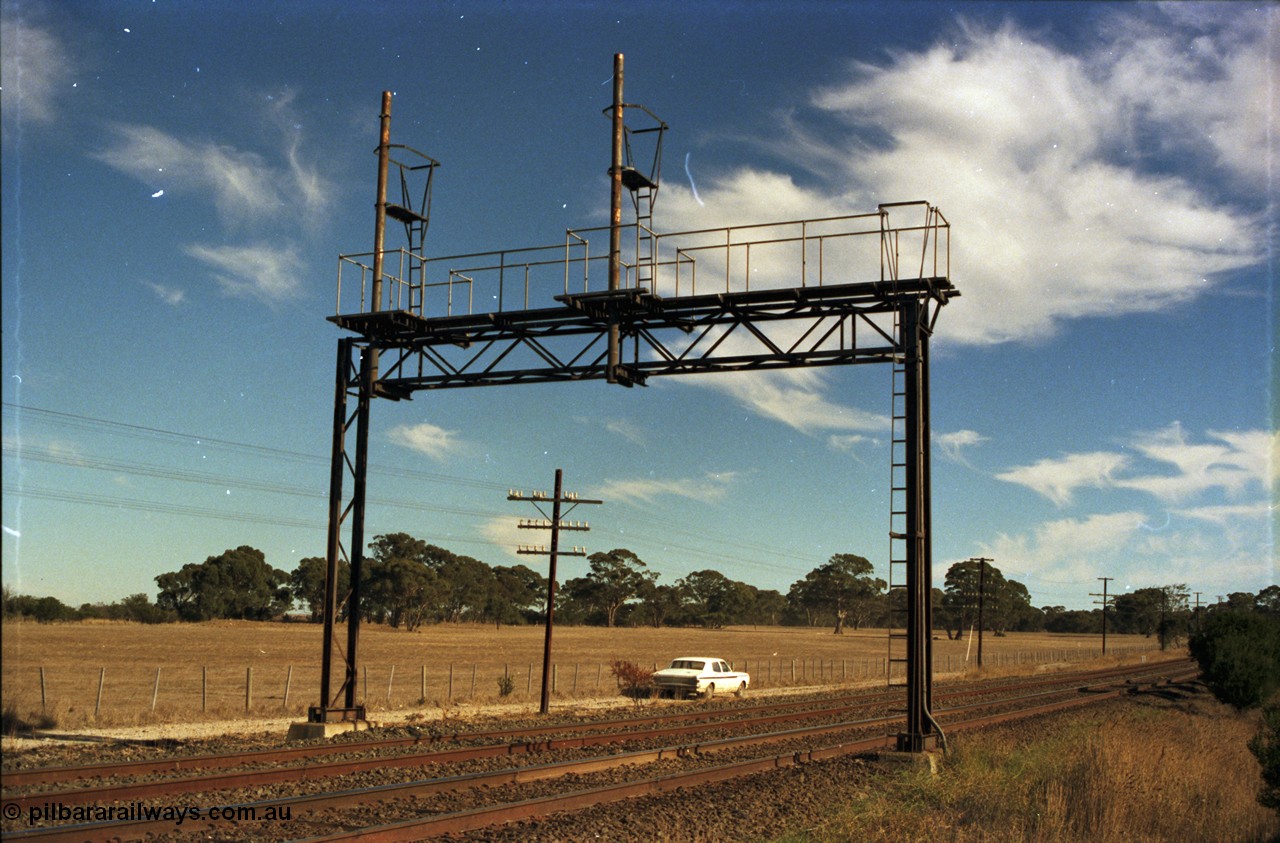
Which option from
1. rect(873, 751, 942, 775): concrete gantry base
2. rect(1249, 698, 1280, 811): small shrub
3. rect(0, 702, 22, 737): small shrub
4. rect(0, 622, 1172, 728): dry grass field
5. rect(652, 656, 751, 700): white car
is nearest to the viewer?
rect(1249, 698, 1280, 811): small shrub

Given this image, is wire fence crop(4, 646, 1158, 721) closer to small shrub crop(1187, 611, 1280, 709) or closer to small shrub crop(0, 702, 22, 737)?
small shrub crop(0, 702, 22, 737)

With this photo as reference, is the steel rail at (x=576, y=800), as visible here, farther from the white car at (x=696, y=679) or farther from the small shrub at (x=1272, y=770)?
the white car at (x=696, y=679)

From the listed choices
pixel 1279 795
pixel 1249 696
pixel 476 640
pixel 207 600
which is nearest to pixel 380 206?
Answer: pixel 1279 795

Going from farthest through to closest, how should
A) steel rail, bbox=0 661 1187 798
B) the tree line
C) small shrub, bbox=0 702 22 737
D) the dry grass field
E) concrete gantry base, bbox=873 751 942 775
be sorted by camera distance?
the tree line
the dry grass field
small shrub, bbox=0 702 22 737
concrete gantry base, bbox=873 751 942 775
steel rail, bbox=0 661 1187 798

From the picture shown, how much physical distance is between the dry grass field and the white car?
3050 mm

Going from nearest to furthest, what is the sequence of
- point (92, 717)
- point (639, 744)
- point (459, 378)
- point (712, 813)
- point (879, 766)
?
point (712, 813), point (879, 766), point (639, 744), point (459, 378), point (92, 717)

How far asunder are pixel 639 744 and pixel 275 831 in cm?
991

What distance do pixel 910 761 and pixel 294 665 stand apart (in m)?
41.3

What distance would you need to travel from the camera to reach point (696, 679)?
36344 mm

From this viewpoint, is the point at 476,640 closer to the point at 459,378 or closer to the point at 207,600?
the point at 207,600

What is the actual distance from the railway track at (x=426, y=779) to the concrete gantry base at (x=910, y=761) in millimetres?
1260

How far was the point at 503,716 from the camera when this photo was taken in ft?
91.1

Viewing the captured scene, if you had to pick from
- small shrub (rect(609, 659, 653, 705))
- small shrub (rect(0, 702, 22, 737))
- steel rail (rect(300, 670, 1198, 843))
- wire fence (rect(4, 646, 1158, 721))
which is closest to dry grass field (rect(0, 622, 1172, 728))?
wire fence (rect(4, 646, 1158, 721))

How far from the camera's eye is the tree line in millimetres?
93312
